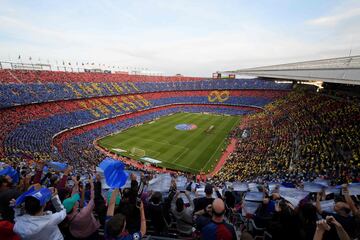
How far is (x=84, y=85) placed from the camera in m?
48.4

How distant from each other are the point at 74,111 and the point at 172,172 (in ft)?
83.9

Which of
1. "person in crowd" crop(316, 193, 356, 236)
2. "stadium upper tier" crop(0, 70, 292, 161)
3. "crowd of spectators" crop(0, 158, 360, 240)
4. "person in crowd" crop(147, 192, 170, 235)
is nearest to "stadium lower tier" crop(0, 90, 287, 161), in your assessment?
"stadium upper tier" crop(0, 70, 292, 161)

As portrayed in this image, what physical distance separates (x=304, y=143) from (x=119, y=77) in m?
53.4

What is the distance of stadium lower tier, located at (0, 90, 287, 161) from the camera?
23.9m

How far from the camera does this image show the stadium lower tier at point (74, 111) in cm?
2388

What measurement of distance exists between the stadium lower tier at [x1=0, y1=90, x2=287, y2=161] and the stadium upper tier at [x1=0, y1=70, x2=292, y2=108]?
5.31 ft

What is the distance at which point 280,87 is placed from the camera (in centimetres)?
5931

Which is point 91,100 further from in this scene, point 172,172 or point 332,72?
point 332,72

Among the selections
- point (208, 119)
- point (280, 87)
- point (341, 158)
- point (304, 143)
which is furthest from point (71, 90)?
point (280, 87)

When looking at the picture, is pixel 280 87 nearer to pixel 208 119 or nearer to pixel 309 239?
pixel 208 119

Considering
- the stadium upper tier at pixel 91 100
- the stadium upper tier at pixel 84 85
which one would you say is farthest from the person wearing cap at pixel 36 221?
the stadium upper tier at pixel 84 85

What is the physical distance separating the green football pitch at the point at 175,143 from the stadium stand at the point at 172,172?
277 centimetres

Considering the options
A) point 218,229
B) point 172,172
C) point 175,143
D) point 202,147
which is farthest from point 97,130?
point 218,229

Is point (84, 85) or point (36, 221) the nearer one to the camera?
point (36, 221)
